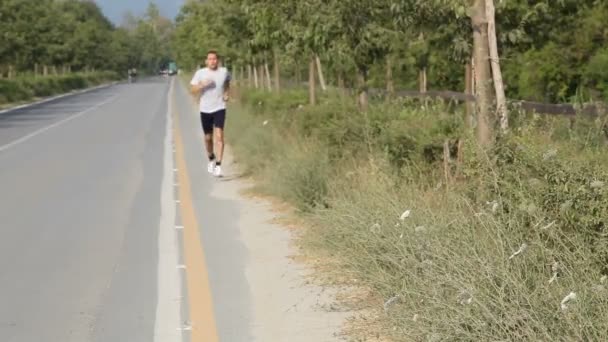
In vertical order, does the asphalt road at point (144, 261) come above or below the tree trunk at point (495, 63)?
below

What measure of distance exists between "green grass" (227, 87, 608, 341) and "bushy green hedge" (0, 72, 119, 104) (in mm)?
45286

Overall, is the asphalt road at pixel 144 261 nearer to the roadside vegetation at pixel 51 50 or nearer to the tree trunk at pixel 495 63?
the tree trunk at pixel 495 63

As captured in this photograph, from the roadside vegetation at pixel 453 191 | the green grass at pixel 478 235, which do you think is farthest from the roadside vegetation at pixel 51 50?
the green grass at pixel 478 235

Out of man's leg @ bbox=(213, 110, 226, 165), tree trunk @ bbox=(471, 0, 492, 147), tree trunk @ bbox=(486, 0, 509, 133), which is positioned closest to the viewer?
tree trunk @ bbox=(486, 0, 509, 133)

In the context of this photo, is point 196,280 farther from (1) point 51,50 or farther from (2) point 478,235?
(1) point 51,50

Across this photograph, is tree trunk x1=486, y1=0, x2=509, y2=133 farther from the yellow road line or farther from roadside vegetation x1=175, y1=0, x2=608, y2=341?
the yellow road line

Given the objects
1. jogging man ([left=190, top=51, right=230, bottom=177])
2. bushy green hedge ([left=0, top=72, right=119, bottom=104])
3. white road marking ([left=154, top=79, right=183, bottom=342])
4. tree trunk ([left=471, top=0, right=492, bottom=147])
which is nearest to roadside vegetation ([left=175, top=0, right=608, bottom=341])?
tree trunk ([left=471, top=0, right=492, bottom=147])

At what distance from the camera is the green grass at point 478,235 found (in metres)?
4.87

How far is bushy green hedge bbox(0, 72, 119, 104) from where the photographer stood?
176 feet

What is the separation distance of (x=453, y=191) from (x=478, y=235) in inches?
56.3

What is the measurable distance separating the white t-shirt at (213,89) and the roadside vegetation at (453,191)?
1023 mm

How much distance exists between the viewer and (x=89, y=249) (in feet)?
30.5

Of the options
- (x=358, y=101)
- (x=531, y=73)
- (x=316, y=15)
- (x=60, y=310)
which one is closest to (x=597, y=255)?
(x=60, y=310)

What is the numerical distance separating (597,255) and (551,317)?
0.71 metres
